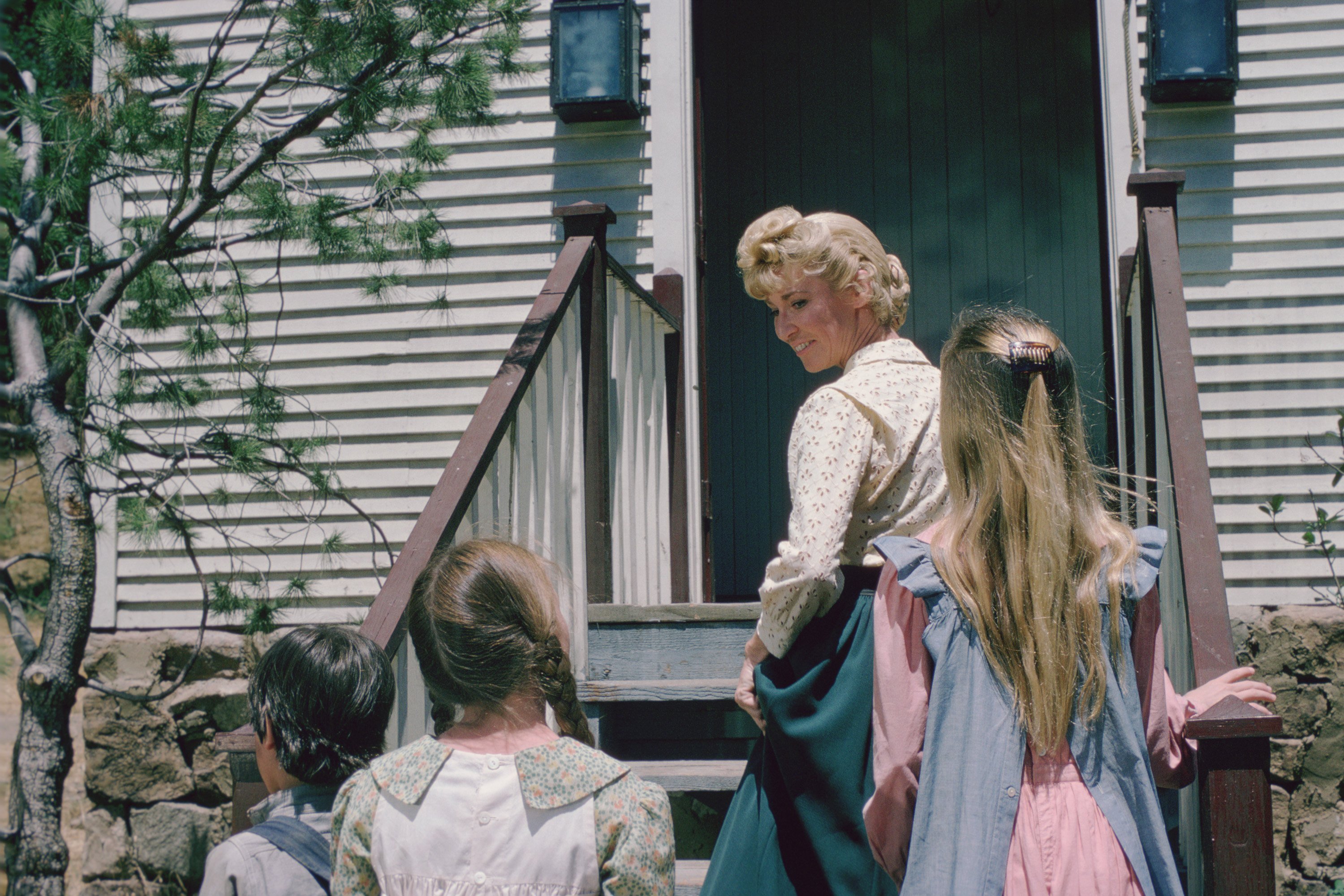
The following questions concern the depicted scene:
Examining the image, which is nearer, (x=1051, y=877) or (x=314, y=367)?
(x=1051, y=877)

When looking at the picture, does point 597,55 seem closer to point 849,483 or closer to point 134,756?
point 849,483

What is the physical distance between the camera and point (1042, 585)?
4.42ft

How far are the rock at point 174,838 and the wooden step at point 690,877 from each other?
2.81 metres

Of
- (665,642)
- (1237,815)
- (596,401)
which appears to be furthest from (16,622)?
(1237,815)

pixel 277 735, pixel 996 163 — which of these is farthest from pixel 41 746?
pixel 996 163

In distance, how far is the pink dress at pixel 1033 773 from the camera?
1.31 metres

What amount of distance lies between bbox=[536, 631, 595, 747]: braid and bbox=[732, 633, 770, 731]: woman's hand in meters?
0.29

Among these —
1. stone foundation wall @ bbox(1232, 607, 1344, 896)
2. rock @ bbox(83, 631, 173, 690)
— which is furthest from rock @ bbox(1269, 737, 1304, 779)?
rock @ bbox(83, 631, 173, 690)

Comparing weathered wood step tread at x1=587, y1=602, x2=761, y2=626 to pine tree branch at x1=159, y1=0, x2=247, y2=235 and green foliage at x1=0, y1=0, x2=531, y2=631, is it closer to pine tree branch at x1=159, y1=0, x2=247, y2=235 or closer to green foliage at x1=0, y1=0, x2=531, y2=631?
green foliage at x1=0, y1=0, x2=531, y2=631

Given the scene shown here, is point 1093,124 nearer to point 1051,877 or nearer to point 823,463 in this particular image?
point 823,463

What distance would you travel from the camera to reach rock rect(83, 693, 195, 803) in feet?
15.1

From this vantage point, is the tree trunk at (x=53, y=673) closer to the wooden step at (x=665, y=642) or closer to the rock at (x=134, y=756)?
the rock at (x=134, y=756)

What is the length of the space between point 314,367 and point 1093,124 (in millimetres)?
3806

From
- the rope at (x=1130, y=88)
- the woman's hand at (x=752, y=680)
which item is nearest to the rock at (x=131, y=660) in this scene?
the woman's hand at (x=752, y=680)
